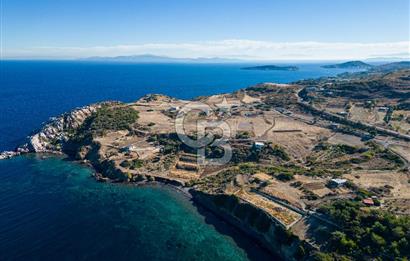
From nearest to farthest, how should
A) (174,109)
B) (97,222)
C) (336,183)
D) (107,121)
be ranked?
(97,222), (336,183), (107,121), (174,109)

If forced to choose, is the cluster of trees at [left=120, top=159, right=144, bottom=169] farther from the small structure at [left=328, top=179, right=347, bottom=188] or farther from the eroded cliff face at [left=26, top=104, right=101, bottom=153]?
the small structure at [left=328, top=179, right=347, bottom=188]

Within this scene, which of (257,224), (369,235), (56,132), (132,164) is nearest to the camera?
(369,235)

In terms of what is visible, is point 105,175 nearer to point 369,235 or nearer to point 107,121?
point 107,121

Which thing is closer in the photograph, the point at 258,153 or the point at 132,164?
the point at 132,164

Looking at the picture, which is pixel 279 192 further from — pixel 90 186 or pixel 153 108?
pixel 153 108

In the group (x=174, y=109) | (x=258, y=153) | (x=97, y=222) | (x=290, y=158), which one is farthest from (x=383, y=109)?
(x=97, y=222)

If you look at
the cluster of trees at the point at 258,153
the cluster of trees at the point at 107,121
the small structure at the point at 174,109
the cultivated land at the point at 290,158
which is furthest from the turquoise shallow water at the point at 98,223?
the small structure at the point at 174,109

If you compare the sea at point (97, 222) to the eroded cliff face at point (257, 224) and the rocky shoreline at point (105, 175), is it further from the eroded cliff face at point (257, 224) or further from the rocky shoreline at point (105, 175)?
the eroded cliff face at point (257, 224)

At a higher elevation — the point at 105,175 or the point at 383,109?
the point at 383,109
